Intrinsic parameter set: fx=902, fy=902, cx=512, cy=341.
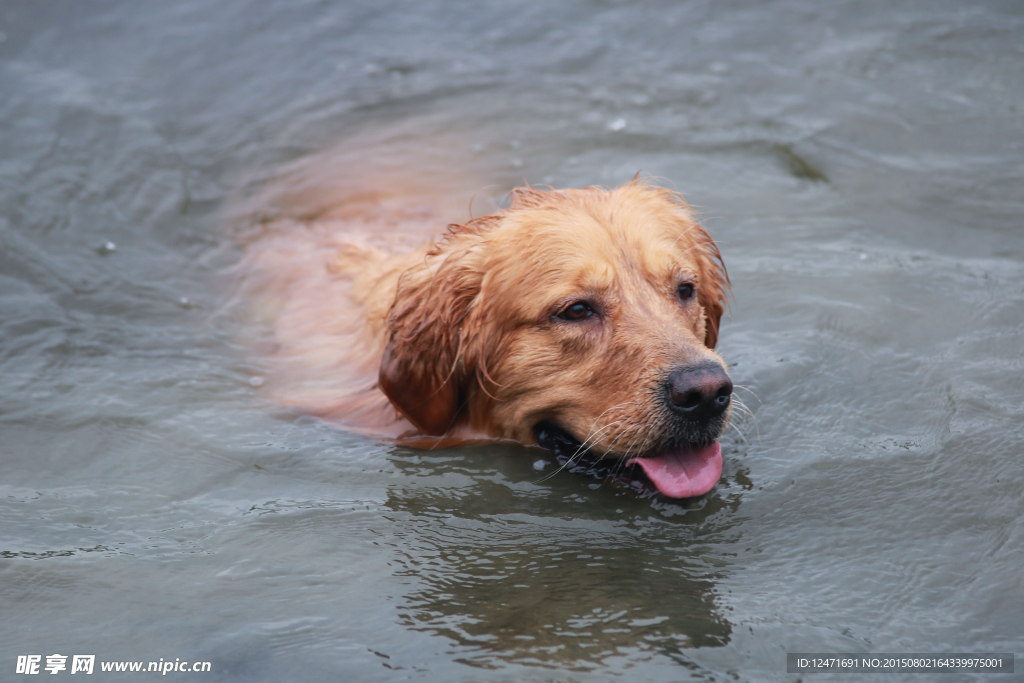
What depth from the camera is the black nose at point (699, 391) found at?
4117 millimetres

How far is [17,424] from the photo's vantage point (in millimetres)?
5160

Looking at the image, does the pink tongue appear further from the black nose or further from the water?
the black nose

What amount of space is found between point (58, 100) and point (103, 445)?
18.0ft

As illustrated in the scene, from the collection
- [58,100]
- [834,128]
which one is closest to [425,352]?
[834,128]

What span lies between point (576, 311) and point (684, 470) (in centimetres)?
94

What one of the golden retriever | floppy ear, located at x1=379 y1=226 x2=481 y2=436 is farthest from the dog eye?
floppy ear, located at x1=379 y1=226 x2=481 y2=436

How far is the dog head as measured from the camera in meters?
4.27

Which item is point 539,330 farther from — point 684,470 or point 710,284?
point 710,284

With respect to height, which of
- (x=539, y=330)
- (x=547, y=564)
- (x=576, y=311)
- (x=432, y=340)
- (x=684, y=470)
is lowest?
(x=547, y=564)

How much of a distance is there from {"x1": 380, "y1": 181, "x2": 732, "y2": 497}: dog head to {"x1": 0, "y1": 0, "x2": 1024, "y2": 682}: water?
0.90 feet

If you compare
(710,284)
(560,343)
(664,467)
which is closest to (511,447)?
(560,343)

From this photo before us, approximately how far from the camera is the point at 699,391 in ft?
13.5

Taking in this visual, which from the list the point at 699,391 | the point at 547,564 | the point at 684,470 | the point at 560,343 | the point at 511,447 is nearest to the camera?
the point at 547,564

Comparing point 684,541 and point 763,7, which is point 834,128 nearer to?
point 763,7
